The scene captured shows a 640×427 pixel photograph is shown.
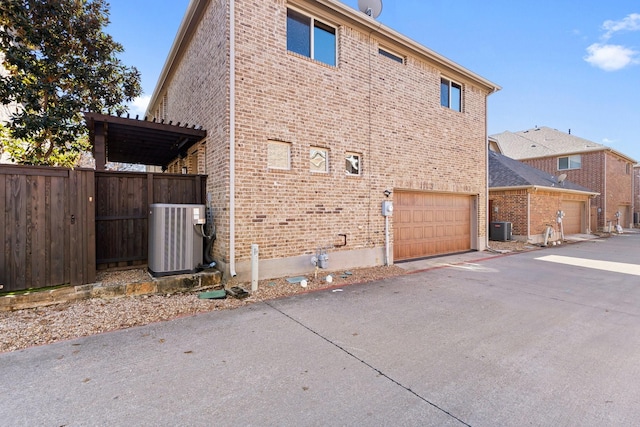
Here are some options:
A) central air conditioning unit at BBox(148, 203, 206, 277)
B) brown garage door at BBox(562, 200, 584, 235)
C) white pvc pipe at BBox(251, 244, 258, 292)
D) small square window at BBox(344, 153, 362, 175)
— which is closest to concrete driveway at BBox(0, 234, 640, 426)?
white pvc pipe at BBox(251, 244, 258, 292)

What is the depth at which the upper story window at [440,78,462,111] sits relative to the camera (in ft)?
34.4

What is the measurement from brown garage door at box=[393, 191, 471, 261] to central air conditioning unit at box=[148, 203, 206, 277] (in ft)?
18.4

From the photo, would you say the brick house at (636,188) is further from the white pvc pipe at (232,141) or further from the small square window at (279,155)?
the white pvc pipe at (232,141)

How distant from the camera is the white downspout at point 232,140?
6000 millimetres

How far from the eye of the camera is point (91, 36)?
978cm

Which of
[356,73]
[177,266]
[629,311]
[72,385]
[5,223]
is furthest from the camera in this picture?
[356,73]

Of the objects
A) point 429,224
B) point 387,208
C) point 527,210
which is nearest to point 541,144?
point 527,210

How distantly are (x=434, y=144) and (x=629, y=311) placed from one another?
6.44m

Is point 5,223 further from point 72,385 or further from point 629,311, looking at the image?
point 629,311

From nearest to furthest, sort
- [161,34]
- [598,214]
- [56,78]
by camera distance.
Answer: [56,78]
[161,34]
[598,214]

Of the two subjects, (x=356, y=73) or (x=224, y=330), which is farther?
(x=356, y=73)

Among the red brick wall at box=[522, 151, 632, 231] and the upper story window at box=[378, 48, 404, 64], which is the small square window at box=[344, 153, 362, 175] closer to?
the upper story window at box=[378, 48, 404, 64]

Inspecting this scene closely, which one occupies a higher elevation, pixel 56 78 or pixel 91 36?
pixel 91 36

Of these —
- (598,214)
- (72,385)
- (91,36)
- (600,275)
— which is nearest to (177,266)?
(72,385)
